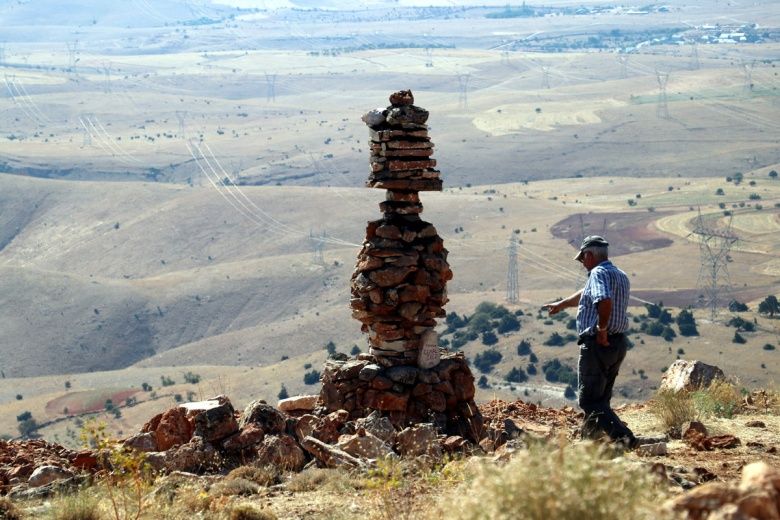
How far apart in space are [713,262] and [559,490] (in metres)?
76.5

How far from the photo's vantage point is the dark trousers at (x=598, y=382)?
11.2 metres

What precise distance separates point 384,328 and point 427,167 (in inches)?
81.1

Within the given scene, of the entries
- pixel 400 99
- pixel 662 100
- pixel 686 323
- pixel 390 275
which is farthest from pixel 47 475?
pixel 662 100

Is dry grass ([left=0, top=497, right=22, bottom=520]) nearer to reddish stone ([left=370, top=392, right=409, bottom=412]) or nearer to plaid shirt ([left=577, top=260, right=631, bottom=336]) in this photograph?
plaid shirt ([left=577, top=260, right=631, bottom=336])

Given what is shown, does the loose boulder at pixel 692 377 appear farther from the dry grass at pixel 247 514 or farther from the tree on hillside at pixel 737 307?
the tree on hillside at pixel 737 307

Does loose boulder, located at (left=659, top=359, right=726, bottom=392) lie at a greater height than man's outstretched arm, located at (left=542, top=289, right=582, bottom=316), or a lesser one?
lesser

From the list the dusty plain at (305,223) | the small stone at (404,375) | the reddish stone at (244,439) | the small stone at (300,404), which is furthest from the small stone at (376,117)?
the dusty plain at (305,223)

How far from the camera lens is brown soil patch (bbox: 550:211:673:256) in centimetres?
9531

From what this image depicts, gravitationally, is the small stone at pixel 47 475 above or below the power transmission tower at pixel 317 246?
above

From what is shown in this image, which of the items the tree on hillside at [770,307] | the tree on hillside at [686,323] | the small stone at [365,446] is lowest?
the tree on hillside at [770,307]

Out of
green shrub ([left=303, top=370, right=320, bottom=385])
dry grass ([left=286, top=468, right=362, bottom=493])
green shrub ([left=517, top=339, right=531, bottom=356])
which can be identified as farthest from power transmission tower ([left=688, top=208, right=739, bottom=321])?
dry grass ([left=286, top=468, right=362, bottom=493])

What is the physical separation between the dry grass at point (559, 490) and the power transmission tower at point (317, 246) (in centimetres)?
9040

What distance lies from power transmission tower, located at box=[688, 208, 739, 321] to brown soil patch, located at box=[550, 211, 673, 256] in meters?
3.24

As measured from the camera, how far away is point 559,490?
19.5 ft
